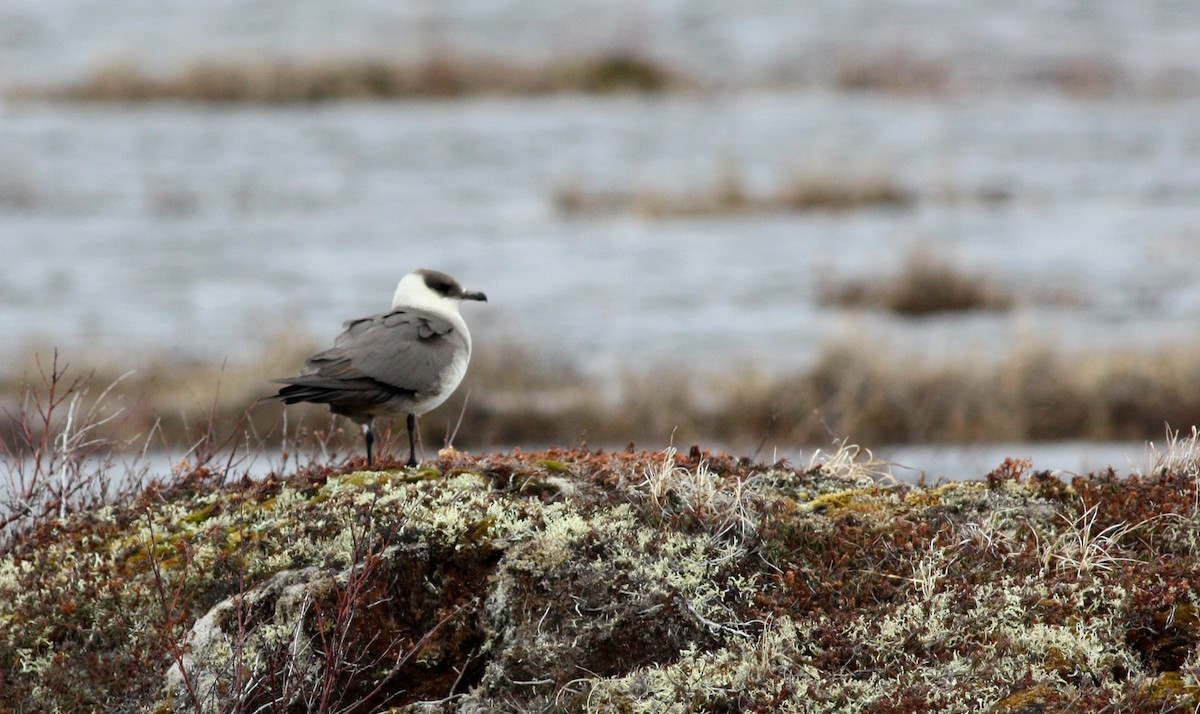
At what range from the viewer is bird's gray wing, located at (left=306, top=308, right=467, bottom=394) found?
6324 mm

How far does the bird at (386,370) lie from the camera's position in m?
6.27

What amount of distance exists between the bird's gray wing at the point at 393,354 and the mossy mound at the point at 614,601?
514 millimetres

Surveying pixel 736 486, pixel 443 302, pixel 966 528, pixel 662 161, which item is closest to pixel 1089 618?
pixel 966 528

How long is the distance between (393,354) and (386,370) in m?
0.12

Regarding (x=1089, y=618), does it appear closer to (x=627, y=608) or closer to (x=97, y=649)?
(x=627, y=608)

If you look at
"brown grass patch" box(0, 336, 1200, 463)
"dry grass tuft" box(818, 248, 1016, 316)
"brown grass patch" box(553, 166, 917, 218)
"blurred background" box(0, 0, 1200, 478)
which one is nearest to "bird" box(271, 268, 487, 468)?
"blurred background" box(0, 0, 1200, 478)

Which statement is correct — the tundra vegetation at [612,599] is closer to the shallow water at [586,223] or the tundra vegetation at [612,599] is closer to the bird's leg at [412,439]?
the bird's leg at [412,439]

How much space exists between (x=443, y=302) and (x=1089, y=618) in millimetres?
3779

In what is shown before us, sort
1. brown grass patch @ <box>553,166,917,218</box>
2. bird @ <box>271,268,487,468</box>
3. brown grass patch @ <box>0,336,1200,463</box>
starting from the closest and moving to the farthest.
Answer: bird @ <box>271,268,487,468</box> → brown grass patch @ <box>0,336,1200,463</box> → brown grass patch @ <box>553,166,917,218</box>

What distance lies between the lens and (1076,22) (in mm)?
54250

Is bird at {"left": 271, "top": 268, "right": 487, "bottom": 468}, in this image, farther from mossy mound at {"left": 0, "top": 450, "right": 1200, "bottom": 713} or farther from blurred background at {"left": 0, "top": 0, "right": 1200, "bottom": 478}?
blurred background at {"left": 0, "top": 0, "right": 1200, "bottom": 478}

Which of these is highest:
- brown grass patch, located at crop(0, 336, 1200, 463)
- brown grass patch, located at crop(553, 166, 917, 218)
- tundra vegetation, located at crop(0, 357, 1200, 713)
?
tundra vegetation, located at crop(0, 357, 1200, 713)

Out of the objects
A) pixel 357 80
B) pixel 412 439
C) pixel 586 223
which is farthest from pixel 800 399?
pixel 357 80

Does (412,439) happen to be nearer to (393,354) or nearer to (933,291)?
(393,354)
